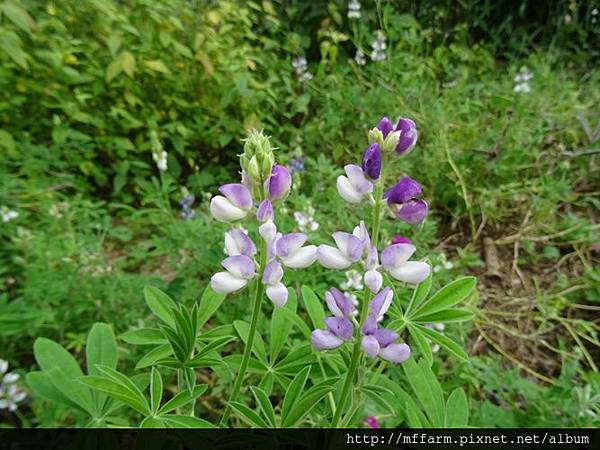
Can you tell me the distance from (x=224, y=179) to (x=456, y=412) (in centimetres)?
188

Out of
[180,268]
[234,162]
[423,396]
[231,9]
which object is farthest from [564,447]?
[231,9]

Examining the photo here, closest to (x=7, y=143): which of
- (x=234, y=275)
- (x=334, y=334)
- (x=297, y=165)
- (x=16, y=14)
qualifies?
(x=16, y=14)

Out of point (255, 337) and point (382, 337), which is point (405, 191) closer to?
point (382, 337)

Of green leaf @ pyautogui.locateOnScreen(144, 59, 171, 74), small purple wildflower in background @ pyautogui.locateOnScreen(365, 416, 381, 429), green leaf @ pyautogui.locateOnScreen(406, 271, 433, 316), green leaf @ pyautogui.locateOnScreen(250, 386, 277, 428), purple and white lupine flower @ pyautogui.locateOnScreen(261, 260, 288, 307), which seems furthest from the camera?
green leaf @ pyautogui.locateOnScreen(144, 59, 171, 74)

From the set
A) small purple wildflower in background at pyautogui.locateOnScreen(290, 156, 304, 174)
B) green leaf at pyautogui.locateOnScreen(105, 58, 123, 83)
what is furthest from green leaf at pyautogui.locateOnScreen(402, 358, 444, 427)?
green leaf at pyautogui.locateOnScreen(105, 58, 123, 83)

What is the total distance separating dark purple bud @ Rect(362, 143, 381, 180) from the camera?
70 centimetres

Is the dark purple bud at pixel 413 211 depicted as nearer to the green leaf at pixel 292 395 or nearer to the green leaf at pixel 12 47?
the green leaf at pixel 292 395

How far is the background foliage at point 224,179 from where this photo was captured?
1.64 meters

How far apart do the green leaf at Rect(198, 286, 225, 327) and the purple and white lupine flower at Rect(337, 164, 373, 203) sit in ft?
1.20

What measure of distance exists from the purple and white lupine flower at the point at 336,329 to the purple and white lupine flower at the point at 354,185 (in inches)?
5.7

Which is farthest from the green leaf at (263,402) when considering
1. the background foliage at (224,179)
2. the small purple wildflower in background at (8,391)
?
the small purple wildflower in background at (8,391)

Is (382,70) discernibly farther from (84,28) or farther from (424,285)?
(424,285)

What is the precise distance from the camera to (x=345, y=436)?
866 mm

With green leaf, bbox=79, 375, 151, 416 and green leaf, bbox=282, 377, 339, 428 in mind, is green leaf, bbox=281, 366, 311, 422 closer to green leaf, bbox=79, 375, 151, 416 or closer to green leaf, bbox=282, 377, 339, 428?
green leaf, bbox=282, 377, 339, 428
